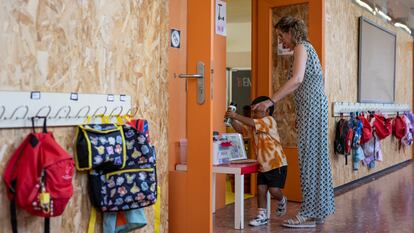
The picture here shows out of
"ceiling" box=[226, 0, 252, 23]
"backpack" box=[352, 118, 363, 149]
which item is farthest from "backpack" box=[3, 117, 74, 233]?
"ceiling" box=[226, 0, 252, 23]

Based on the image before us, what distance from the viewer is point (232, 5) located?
→ 8406 mm

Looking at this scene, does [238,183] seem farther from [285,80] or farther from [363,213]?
[285,80]

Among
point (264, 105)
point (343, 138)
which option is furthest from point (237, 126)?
point (343, 138)

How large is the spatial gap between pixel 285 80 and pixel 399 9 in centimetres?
423

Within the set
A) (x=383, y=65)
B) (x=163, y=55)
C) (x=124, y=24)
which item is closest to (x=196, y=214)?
(x=163, y=55)

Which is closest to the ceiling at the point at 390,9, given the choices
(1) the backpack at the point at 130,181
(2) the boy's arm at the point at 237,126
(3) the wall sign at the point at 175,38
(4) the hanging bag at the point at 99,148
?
(2) the boy's arm at the point at 237,126

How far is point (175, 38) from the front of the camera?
3.37 metres

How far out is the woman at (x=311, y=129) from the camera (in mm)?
3639

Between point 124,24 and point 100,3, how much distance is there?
20 centimetres

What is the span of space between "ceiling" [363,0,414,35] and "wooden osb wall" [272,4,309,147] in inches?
83.7

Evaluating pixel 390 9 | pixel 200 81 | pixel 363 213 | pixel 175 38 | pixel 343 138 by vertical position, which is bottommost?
pixel 363 213

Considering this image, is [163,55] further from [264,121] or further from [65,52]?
[264,121]

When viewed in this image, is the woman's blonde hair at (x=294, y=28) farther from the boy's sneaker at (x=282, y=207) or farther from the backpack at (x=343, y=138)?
the backpack at (x=343, y=138)

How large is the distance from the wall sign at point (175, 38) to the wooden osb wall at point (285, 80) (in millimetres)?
1797
